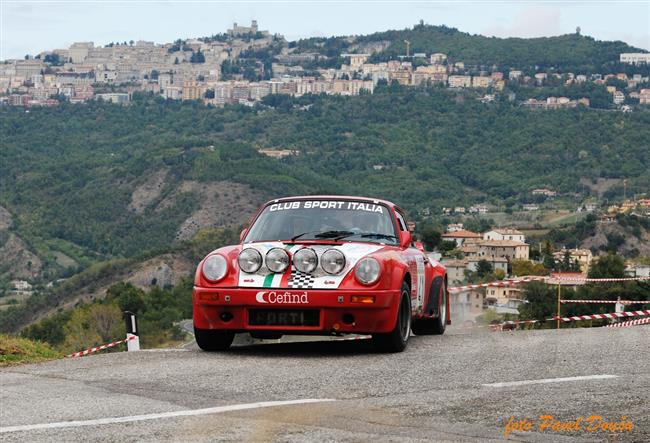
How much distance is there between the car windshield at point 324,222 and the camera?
11469 millimetres

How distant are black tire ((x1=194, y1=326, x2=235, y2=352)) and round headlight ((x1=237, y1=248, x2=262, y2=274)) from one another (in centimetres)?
58

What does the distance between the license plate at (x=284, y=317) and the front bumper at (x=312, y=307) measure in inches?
1.3

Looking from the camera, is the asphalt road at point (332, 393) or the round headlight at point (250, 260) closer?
the asphalt road at point (332, 393)

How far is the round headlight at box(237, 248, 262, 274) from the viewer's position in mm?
10617

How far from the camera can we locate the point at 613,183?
649ft

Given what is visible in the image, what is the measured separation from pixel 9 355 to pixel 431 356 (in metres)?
3.60

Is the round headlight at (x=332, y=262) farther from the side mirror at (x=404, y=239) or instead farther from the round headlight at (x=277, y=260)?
the side mirror at (x=404, y=239)

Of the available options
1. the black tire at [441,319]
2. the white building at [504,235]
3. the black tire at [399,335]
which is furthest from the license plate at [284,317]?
the white building at [504,235]

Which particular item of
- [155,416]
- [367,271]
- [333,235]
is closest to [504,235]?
[333,235]

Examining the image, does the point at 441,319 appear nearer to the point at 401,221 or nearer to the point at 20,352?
the point at 401,221

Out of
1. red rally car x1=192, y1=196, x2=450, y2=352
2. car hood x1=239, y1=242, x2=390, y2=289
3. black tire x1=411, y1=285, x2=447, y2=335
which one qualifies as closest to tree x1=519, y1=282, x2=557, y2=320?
black tire x1=411, y1=285, x2=447, y2=335

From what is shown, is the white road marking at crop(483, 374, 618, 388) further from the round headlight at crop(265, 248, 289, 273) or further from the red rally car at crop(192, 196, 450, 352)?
the round headlight at crop(265, 248, 289, 273)

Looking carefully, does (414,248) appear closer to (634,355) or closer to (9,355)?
(634,355)

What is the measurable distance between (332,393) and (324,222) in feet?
11.8
